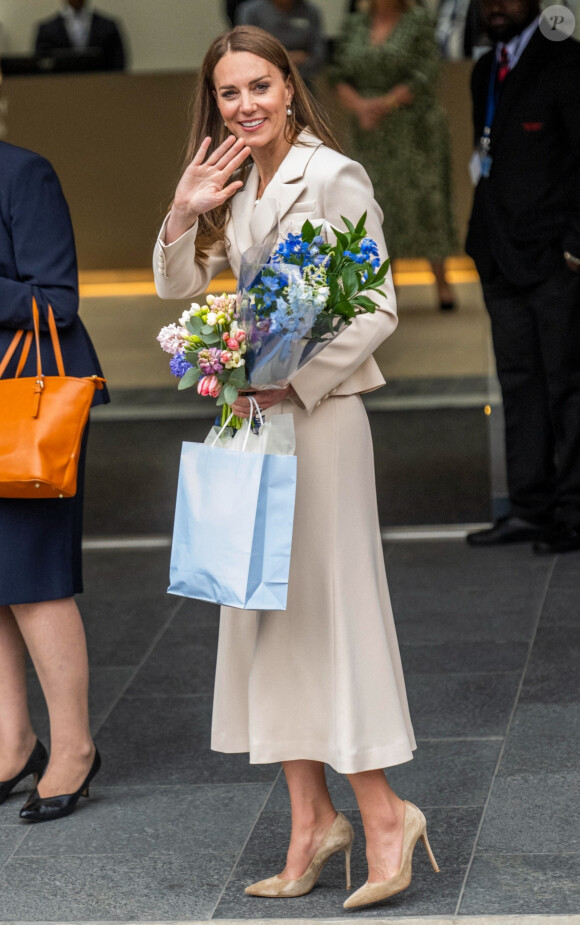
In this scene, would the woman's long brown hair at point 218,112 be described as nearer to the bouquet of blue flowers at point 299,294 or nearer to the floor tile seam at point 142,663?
the bouquet of blue flowers at point 299,294

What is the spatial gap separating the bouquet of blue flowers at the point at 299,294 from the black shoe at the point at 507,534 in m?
3.66

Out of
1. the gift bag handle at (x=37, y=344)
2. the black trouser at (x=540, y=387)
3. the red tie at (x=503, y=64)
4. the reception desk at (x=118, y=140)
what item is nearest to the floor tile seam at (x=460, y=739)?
the gift bag handle at (x=37, y=344)

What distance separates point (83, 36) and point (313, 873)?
181 inches

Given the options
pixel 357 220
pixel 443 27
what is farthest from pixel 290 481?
pixel 443 27

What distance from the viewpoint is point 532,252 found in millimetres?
6312

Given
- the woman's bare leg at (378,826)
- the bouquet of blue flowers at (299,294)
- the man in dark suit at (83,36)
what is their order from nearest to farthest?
1. the bouquet of blue flowers at (299,294)
2. the woman's bare leg at (378,826)
3. the man in dark suit at (83,36)

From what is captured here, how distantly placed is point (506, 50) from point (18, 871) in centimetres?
408

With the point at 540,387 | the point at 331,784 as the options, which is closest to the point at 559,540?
the point at 540,387

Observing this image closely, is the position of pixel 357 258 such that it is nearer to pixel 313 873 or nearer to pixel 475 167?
pixel 313 873

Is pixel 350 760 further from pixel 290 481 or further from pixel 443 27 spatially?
pixel 443 27

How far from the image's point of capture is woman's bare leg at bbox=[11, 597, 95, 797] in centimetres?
407

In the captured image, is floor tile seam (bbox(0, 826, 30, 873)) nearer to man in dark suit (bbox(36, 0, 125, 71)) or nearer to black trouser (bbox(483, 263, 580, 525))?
black trouser (bbox(483, 263, 580, 525))

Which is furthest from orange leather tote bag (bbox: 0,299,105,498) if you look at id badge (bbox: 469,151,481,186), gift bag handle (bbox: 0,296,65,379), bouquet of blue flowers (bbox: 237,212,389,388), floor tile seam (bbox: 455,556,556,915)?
id badge (bbox: 469,151,481,186)

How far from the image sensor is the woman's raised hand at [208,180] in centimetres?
323
